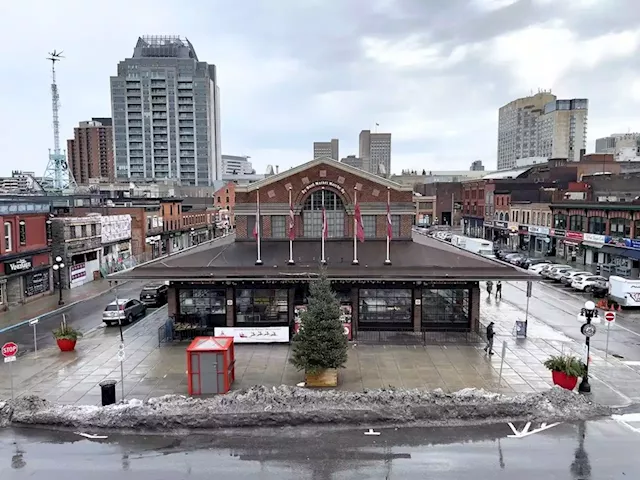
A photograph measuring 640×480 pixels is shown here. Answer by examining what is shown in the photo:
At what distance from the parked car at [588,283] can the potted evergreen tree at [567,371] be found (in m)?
23.4

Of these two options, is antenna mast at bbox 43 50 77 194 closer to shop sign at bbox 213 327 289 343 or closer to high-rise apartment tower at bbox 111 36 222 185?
high-rise apartment tower at bbox 111 36 222 185

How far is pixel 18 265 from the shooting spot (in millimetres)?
34812

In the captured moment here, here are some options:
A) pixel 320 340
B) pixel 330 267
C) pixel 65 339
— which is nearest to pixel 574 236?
pixel 330 267

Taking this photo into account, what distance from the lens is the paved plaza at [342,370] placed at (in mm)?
18703

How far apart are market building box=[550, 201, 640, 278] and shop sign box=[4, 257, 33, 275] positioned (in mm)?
49699

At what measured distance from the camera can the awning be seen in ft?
145

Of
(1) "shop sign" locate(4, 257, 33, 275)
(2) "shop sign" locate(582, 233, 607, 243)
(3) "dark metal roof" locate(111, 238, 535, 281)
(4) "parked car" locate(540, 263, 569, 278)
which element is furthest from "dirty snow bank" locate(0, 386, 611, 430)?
(2) "shop sign" locate(582, 233, 607, 243)

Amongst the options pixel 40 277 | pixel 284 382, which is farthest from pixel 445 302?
pixel 40 277

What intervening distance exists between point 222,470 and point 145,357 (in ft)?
36.8

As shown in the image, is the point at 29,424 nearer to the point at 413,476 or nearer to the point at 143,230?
the point at 413,476

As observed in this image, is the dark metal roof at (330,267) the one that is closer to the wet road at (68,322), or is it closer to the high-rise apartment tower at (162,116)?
the wet road at (68,322)

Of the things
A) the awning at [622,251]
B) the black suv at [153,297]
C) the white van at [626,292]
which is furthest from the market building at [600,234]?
the black suv at [153,297]

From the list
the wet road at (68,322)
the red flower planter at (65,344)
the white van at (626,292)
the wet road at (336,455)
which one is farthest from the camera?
the white van at (626,292)

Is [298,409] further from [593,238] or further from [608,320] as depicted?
[593,238]
